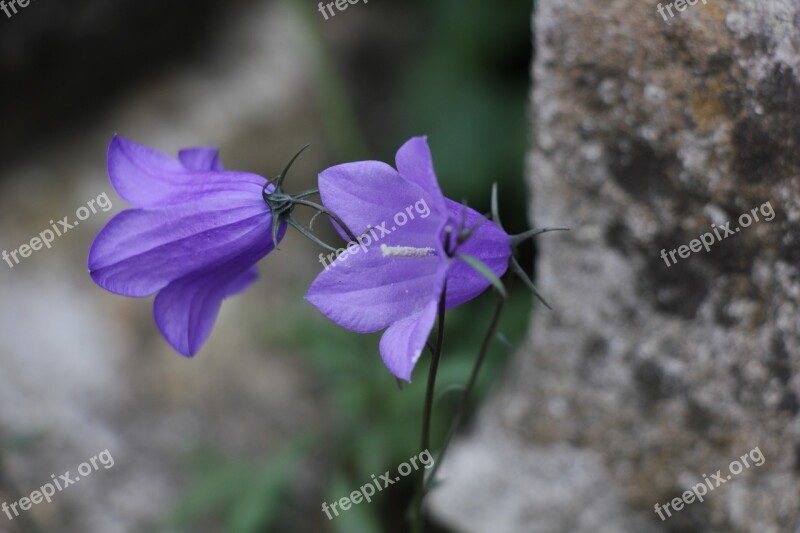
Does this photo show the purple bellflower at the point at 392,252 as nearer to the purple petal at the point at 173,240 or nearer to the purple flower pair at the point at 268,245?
the purple flower pair at the point at 268,245

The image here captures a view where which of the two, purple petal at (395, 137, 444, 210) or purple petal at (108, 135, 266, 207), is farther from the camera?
purple petal at (108, 135, 266, 207)

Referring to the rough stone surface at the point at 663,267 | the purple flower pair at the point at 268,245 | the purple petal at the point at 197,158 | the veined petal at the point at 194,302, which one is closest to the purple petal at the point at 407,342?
the purple flower pair at the point at 268,245

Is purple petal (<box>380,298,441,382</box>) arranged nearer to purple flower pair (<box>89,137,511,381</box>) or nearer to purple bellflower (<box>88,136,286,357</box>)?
purple flower pair (<box>89,137,511,381</box>)

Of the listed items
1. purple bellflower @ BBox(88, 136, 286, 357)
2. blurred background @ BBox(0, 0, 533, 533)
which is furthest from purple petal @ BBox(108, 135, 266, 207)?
blurred background @ BBox(0, 0, 533, 533)

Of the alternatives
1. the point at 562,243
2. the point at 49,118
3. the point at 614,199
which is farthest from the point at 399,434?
the point at 49,118

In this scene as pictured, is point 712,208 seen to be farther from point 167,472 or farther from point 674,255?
point 167,472

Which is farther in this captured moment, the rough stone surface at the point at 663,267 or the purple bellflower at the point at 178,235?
→ the rough stone surface at the point at 663,267
